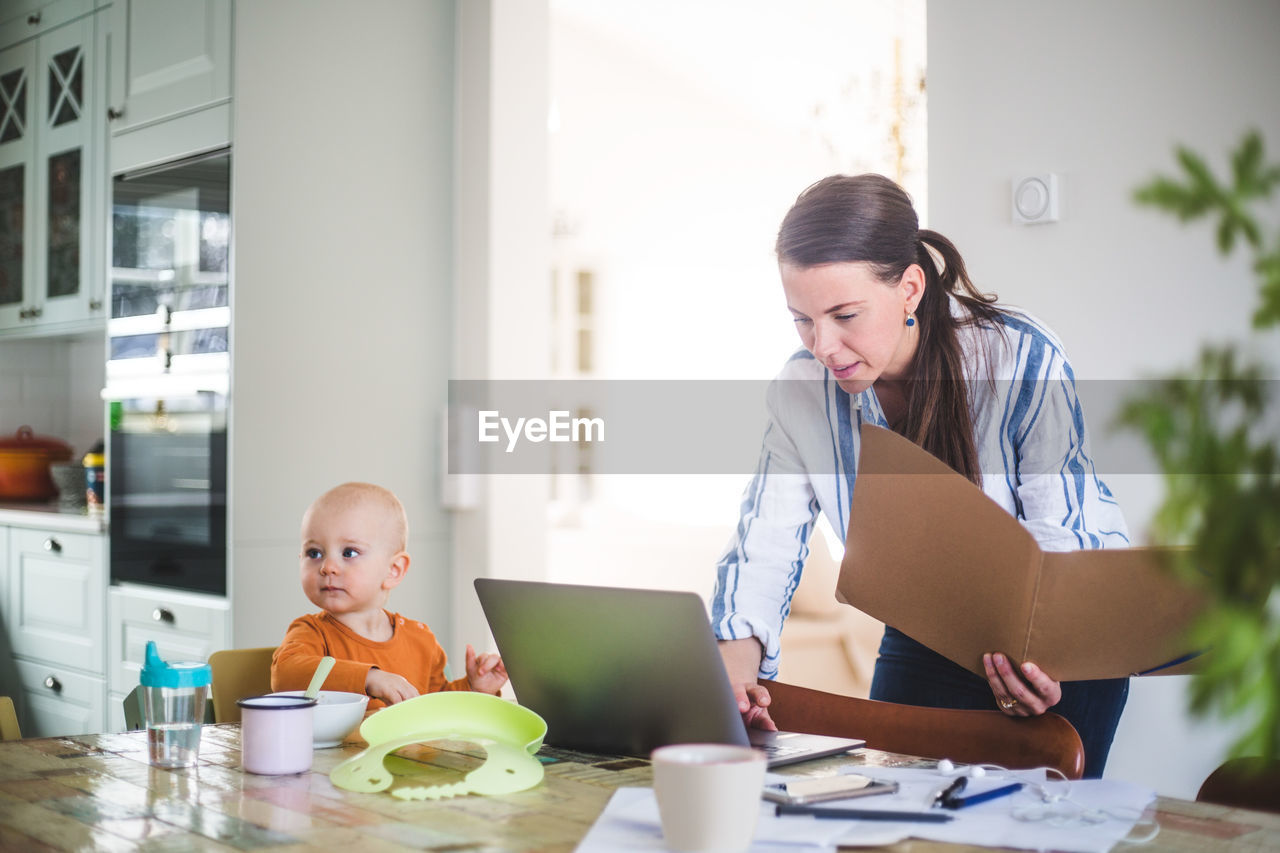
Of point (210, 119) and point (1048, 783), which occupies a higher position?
point (210, 119)

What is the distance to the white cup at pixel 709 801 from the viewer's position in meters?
0.79

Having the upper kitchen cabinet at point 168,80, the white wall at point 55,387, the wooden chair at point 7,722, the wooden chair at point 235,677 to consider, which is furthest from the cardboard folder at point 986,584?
the white wall at point 55,387

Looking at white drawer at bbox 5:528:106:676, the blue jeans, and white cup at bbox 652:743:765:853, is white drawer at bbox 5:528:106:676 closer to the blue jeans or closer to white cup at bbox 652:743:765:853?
the blue jeans

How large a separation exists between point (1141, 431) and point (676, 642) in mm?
730

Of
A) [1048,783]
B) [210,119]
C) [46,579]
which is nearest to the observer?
[1048,783]

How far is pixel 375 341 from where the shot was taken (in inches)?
122

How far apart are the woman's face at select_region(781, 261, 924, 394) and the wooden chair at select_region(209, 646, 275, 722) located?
906 mm

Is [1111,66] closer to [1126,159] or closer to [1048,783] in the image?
[1126,159]

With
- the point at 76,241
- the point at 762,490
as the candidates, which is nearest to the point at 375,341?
the point at 76,241

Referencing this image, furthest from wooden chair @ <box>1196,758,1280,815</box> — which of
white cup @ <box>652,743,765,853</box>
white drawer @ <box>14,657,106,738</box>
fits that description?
white drawer @ <box>14,657,106,738</box>

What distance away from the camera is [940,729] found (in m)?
1.36

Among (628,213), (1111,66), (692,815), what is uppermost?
(628,213)

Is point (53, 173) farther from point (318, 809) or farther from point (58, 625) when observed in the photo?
point (318, 809)

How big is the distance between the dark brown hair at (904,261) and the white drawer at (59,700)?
243 cm
